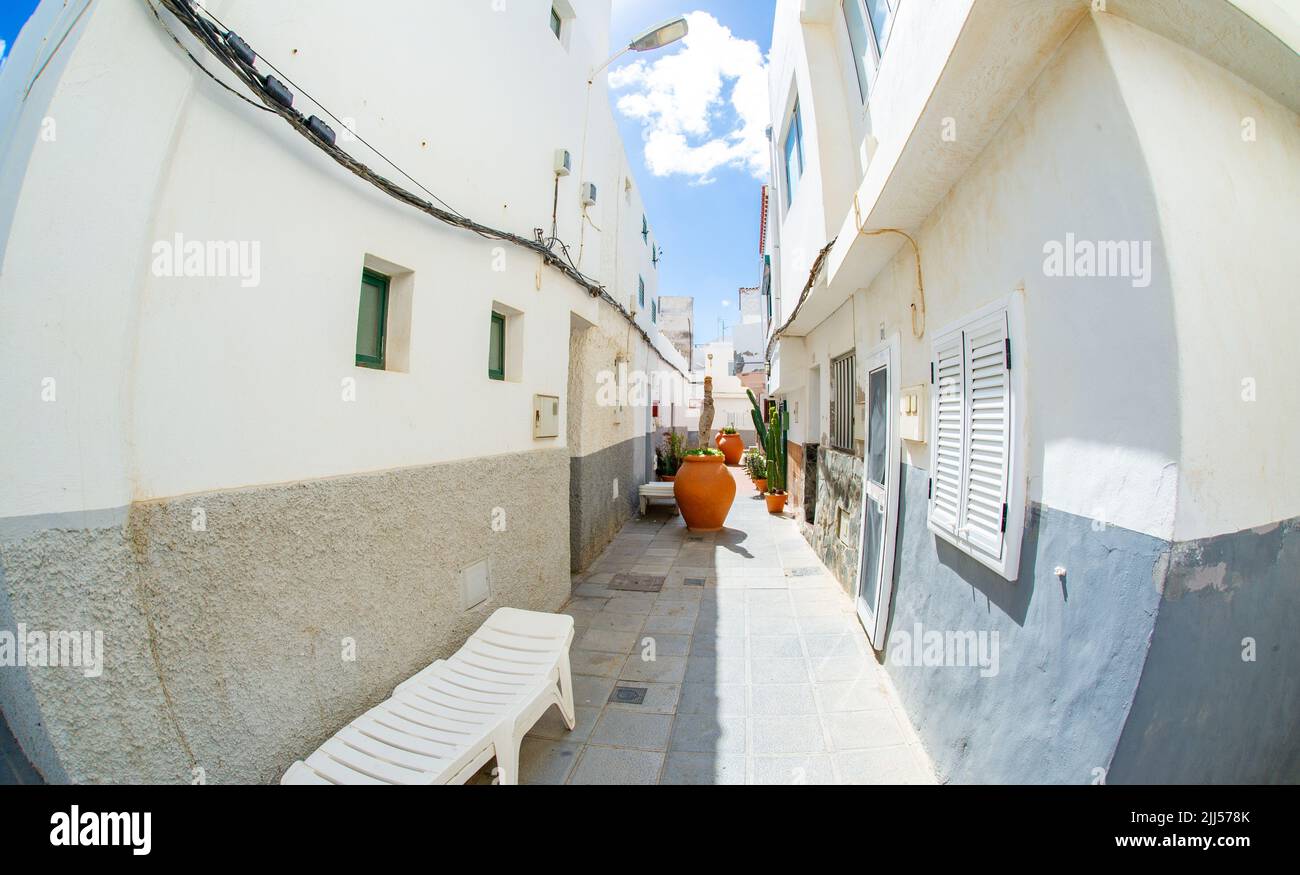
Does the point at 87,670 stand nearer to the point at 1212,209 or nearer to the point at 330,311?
the point at 330,311

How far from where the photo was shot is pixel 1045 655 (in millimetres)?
1894

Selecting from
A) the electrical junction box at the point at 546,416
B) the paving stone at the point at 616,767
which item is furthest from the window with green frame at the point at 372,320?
the paving stone at the point at 616,767

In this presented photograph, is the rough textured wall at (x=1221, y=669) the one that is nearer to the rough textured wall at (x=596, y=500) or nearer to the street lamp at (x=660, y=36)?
the rough textured wall at (x=596, y=500)

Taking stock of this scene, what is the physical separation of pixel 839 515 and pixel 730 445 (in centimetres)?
899

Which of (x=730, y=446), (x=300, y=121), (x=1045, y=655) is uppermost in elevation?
(x=300, y=121)

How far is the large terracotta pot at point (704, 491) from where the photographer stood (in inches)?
305

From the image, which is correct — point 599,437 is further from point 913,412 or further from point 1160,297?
point 1160,297

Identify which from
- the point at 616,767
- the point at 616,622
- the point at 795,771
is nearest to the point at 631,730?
the point at 616,767

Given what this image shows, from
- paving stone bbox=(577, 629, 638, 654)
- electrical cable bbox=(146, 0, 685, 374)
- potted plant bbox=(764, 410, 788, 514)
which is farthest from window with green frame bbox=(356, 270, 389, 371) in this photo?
potted plant bbox=(764, 410, 788, 514)

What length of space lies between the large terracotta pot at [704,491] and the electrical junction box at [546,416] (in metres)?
3.38

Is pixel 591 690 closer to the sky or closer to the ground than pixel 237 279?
closer to the ground

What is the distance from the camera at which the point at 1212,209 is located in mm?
1551

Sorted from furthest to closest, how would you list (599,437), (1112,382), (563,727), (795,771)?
(599,437) → (563,727) → (795,771) → (1112,382)

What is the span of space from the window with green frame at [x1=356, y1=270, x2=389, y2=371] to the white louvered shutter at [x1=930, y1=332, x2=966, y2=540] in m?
3.43
